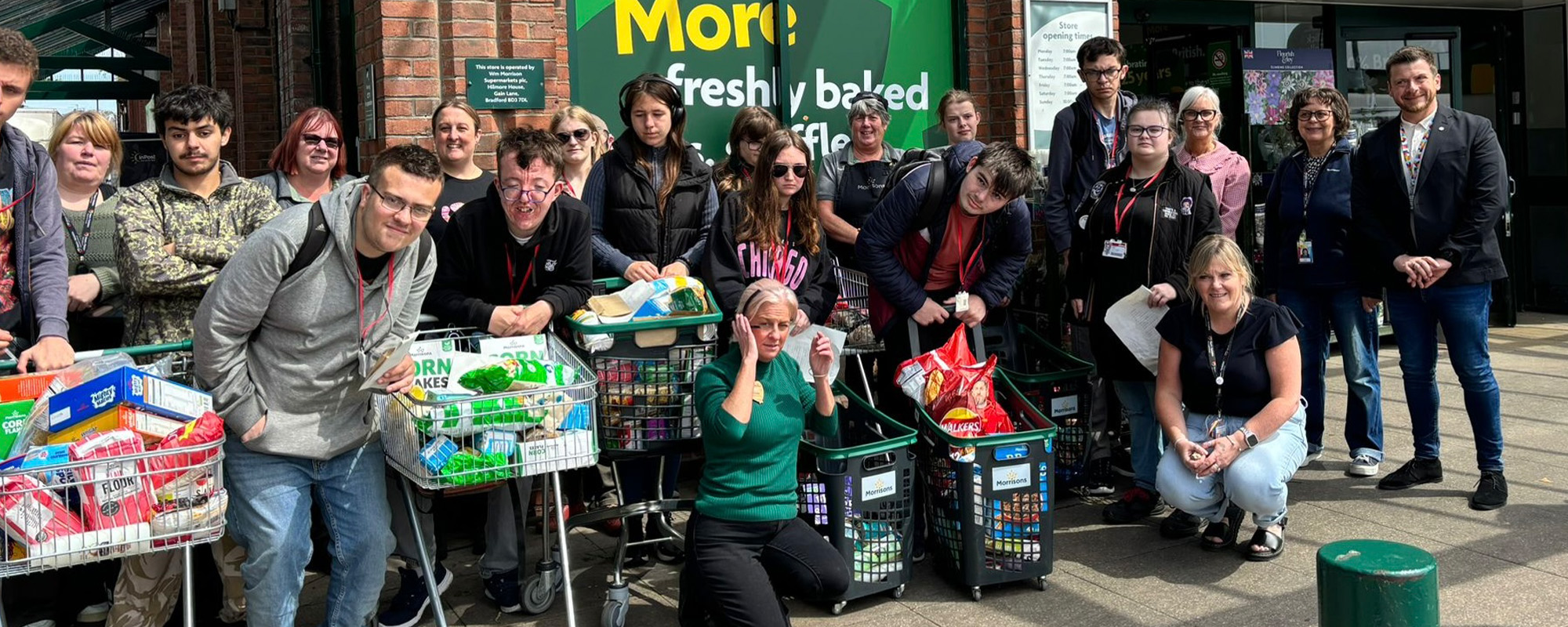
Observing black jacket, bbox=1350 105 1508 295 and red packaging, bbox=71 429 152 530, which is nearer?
red packaging, bbox=71 429 152 530

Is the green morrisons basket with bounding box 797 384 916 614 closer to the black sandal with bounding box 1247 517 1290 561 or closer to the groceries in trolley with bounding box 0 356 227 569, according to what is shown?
the black sandal with bounding box 1247 517 1290 561

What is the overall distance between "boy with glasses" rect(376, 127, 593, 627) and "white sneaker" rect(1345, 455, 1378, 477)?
3862mm

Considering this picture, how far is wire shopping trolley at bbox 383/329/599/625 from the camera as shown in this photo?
3879 millimetres

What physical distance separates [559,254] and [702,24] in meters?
3.22

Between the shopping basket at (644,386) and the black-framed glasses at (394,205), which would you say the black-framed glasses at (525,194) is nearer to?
the shopping basket at (644,386)

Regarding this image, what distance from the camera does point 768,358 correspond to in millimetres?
4305

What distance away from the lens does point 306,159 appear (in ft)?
16.7

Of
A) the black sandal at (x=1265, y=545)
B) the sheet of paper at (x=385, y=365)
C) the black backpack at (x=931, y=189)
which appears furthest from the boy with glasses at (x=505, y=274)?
the black sandal at (x=1265, y=545)

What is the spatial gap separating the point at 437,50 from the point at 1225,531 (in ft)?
14.0

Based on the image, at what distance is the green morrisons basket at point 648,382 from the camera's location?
452cm

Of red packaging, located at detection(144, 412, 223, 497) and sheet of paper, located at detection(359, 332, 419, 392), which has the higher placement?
sheet of paper, located at detection(359, 332, 419, 392)

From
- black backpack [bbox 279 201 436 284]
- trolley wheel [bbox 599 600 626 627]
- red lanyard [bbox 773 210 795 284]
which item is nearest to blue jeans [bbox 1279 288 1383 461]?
red lanyard [bbox 773 210 795 284]

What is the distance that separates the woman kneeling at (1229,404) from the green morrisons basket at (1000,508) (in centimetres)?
66

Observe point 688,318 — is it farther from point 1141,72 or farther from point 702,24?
point 1141,72
